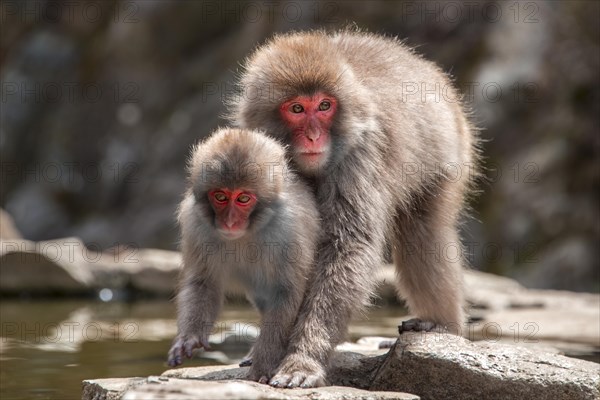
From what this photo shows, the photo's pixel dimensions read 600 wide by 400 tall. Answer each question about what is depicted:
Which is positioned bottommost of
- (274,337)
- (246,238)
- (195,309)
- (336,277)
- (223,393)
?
(223,393)

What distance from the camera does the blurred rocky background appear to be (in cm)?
1289

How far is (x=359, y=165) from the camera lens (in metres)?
5.12

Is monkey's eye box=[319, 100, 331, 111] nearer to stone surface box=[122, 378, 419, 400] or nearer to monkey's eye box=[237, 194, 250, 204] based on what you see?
monkey's eye box=[237, 194, 250, 204]

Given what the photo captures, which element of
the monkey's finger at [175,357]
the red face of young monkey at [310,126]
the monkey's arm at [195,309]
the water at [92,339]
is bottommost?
the water at [92,339]

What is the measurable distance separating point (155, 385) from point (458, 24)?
12099 mm

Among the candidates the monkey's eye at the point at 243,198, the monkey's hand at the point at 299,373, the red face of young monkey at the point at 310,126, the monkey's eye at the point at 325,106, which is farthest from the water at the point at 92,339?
the monkey's eye at the point at 325,106

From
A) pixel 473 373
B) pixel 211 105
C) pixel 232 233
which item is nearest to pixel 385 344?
pixel 473 373

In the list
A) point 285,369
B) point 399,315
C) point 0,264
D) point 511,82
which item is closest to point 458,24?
point 511,82

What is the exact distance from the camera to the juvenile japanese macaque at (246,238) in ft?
15.1

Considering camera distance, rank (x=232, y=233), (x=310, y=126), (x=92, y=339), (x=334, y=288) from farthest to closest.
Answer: (x=92, y=339)
(x=310, y=126)
(x=334, y=288)
(x=232, y=233)

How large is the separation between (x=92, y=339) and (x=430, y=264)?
3.07 meters

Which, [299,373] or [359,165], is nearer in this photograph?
[299,373]

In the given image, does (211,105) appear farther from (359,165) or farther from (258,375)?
(258,375)

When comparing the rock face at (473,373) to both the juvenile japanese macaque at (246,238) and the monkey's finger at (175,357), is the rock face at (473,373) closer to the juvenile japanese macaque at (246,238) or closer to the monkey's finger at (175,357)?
the monkey's finger at (175,357)
